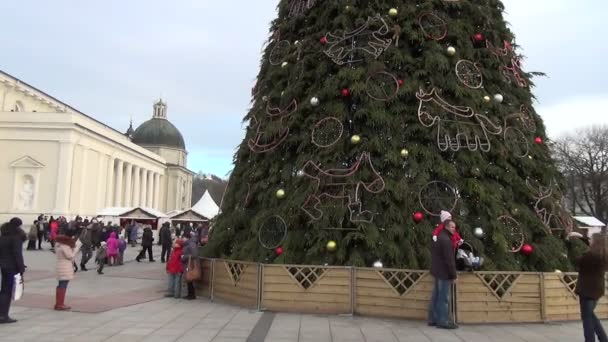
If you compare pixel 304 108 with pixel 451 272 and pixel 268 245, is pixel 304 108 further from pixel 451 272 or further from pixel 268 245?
pixel 451 272

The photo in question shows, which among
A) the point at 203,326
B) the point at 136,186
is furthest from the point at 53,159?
the point at 203,326

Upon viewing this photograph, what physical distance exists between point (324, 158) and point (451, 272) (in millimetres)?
4049

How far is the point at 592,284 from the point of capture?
24.9 feet

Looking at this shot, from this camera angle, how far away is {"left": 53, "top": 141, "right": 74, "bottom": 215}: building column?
56.4 meters

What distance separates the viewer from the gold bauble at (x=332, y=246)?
35.6 ft

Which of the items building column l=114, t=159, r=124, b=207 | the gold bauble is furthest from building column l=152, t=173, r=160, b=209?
the gold bauble

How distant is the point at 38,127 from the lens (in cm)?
5766

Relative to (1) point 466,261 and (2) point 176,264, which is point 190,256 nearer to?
(2) point 176,264

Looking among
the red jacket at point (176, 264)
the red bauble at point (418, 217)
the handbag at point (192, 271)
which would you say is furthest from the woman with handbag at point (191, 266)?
the red bauble at point (418, 217)

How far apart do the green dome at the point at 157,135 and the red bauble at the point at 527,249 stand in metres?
103

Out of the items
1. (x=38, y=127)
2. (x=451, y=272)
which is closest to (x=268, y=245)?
(x=451, y=272)

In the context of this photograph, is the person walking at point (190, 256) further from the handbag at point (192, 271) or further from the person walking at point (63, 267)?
the person walking at point (63, 267)

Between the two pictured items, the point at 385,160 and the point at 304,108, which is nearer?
the point at 385,160

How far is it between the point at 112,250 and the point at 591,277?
17.4 metres
